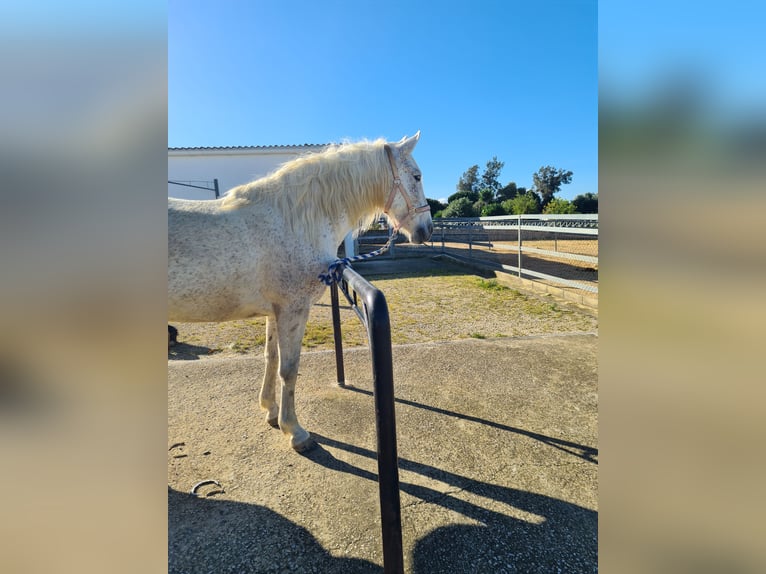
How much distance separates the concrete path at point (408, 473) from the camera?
1599 mm

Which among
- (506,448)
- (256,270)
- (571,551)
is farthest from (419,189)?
(571,551)


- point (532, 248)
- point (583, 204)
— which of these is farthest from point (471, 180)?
point (532, 248)

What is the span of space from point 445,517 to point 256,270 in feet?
5.39

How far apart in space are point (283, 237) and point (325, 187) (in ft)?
1.48

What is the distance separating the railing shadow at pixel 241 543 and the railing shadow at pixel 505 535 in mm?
316

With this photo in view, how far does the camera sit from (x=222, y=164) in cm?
1277

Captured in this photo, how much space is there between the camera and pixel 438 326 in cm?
528

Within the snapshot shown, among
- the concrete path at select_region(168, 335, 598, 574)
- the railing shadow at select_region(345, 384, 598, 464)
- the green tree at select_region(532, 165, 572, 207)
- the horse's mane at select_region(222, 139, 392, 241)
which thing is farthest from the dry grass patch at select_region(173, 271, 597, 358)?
the green tree at select_region(532, 165, 572, 207)

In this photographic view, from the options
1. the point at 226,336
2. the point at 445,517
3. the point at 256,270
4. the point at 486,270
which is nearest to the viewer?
the point at 445,517

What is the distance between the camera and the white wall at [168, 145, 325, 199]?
12492mm

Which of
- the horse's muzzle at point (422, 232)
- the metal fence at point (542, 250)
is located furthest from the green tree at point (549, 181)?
the horse's muzzle at point (422, 232)

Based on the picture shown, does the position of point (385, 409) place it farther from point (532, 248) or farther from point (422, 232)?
point (532, 248)
